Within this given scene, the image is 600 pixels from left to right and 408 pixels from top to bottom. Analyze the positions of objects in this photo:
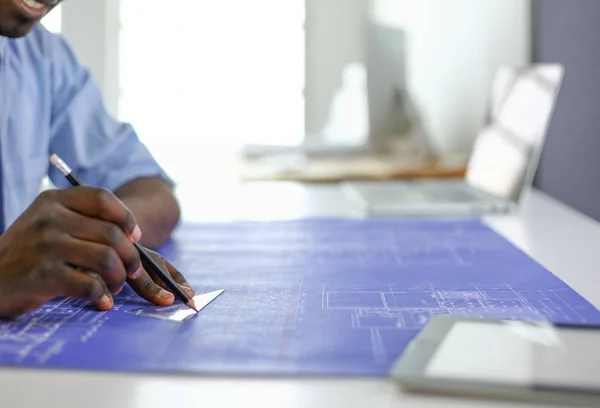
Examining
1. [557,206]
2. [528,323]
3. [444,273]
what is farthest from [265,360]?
[557,206]

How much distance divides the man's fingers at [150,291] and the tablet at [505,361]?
0.86 feet

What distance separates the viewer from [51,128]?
51.0 inches

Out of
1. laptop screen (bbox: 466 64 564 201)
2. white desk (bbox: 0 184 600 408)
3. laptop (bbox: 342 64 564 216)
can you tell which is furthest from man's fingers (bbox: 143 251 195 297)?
laptop screen (bbox: 466 64 564 201)

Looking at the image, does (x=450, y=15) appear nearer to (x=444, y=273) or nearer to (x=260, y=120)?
(x=260, y=120)

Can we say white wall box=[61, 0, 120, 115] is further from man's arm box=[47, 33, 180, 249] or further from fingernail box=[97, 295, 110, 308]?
fingernail box=[97, 295, 110, 308]

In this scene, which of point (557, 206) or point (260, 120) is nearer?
point (557, 206)

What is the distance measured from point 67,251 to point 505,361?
0.39 meters

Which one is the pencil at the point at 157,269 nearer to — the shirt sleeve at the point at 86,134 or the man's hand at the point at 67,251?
the man's hand at the point at 67,251

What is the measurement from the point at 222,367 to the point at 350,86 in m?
2.20

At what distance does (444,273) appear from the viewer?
33.2 inches

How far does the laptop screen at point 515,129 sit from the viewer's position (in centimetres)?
146

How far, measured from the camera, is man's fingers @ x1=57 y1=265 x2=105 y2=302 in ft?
2.03

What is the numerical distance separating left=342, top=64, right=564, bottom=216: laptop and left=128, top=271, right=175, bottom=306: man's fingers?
0.83 m

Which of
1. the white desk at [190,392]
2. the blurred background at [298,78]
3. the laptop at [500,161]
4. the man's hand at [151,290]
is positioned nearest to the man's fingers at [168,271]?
the man's hand at [151,290]
